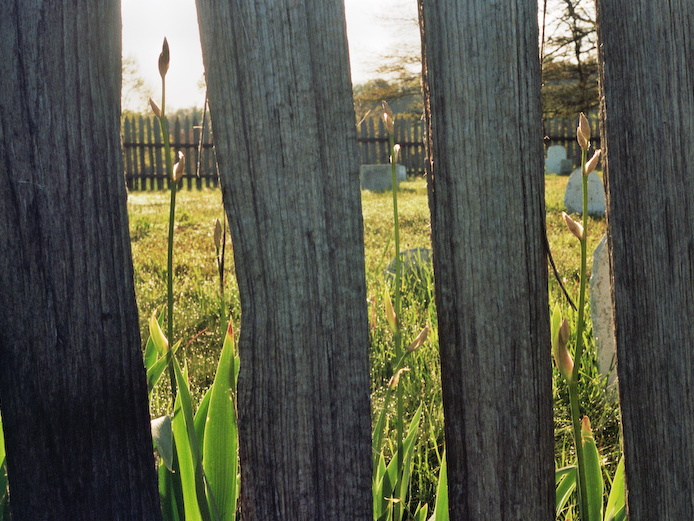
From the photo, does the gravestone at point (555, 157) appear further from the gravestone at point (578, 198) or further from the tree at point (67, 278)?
the tree at point (67, 278)

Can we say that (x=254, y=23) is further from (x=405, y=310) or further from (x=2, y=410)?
(x=405, y=310)

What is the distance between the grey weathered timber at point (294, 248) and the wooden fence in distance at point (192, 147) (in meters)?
15.4

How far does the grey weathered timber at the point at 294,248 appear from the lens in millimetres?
928

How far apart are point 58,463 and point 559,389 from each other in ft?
6.57

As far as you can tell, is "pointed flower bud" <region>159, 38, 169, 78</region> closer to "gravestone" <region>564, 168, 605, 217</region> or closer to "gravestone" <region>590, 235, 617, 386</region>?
"gravestone" <region>590, 235, 617, 386</region>

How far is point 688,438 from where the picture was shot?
3.51 ft

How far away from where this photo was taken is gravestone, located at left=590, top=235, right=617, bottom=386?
2566mm

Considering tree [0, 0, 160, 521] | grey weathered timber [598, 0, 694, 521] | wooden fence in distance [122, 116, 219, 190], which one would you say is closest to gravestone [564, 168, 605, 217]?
grey weathered timber [598, 0, 694, 521]

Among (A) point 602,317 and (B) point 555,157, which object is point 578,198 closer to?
(A) point 602,317

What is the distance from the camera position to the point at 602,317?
2.61m

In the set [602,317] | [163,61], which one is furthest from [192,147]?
[163,61]

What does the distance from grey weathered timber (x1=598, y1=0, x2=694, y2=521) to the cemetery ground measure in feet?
0.60

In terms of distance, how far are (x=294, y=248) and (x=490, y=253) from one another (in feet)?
0.98

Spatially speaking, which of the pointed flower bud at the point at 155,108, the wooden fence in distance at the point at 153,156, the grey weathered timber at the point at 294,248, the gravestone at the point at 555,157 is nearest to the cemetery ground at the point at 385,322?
the grey weathered timber at the point at 294,248
